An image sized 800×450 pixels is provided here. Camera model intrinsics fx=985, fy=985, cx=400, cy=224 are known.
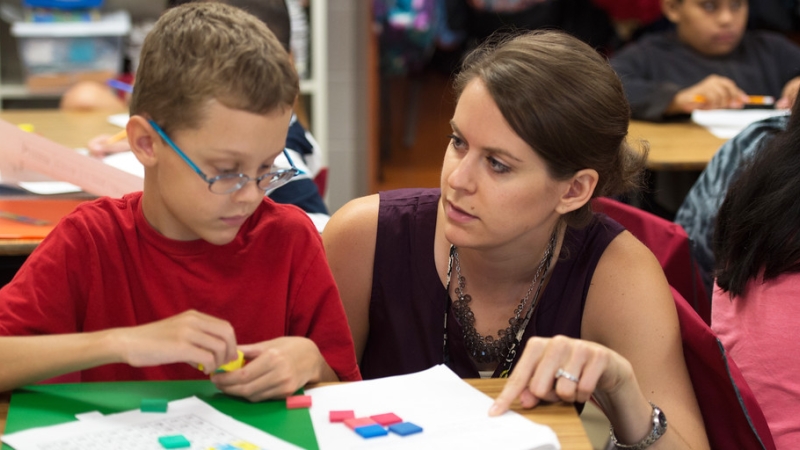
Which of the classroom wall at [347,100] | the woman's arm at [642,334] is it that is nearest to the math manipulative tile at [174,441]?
the woman's arm at [642,334]

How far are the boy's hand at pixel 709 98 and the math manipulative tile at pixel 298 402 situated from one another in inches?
91.5

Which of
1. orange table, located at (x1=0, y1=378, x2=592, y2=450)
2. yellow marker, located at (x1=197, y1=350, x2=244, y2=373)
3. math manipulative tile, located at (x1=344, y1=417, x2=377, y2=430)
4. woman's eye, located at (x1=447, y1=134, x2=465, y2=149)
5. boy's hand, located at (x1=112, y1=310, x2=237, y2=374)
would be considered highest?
woman's eye, located at (x1=447, y1=134, x2=465, y2=149)

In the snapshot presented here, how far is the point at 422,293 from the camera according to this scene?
171cm

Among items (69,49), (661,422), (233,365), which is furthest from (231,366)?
(69,49)

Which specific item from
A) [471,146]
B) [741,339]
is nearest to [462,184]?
[471,146]

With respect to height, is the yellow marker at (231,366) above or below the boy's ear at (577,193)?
below

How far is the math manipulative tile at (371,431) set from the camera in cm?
109

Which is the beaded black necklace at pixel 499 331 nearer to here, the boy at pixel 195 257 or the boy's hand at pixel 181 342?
the boy at pixel 195 257

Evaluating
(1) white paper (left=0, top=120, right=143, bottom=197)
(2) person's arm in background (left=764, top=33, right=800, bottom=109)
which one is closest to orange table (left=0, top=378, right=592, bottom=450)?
(1) white paper (left=0, top=120, right=143, bottom=197)

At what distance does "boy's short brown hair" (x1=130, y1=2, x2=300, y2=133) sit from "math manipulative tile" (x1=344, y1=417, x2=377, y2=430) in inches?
16.2

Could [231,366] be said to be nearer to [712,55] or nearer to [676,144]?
[676,144]

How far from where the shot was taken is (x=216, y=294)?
140 cm

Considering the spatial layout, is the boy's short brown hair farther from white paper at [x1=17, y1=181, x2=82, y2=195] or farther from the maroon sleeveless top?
white paper at [x1=17, y1=181, x2=82, y2=195]

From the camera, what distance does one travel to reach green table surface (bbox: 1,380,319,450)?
1115 mm
